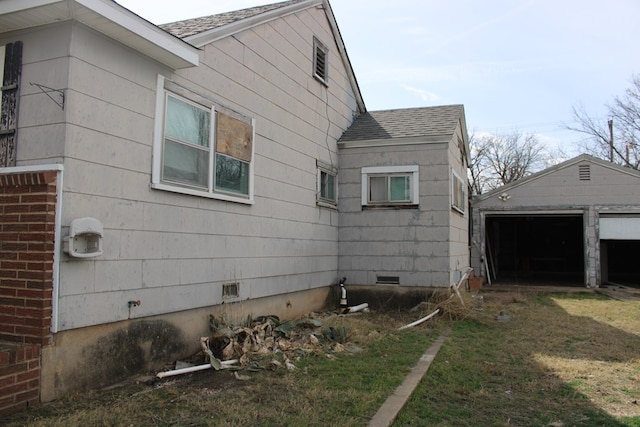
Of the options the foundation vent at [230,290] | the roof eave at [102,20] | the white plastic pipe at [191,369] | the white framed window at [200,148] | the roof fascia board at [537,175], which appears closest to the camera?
the roof eave at [102,20]

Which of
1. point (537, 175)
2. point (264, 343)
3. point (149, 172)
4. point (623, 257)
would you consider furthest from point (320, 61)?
point (623, 257)

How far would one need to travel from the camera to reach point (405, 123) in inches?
434

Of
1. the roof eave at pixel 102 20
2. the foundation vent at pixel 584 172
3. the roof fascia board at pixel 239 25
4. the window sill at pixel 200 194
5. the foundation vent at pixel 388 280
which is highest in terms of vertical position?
the roof fascia board at pixel 239 25

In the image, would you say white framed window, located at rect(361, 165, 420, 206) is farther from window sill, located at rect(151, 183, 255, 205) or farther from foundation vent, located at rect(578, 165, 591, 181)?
foundation vent, located at rect(578, 165, 591, 181)

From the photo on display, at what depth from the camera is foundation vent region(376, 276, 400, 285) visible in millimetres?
9938

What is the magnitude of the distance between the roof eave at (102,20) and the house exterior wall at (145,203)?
99mm

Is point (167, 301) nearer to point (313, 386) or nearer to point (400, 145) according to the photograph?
point (313, 386)

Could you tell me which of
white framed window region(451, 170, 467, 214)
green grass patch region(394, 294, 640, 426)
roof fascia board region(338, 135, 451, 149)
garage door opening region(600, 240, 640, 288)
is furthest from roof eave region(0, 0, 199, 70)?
garage door opening region(600, 240, 640, 288)

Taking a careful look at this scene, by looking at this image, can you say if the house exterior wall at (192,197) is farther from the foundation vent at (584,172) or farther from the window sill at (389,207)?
the foundation vent at (584,172)

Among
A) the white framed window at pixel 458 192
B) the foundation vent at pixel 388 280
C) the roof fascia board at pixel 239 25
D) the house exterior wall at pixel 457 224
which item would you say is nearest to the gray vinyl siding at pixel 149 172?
the roof fascia board at pixel 239 25

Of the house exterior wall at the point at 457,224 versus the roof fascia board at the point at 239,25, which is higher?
the roof fascia board at the point at 239,25

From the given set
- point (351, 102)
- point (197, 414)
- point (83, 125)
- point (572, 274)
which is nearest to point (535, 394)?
point (197, 414)

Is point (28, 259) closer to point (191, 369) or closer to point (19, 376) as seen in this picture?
point (19, 376)

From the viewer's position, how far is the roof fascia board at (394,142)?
9859 mm
